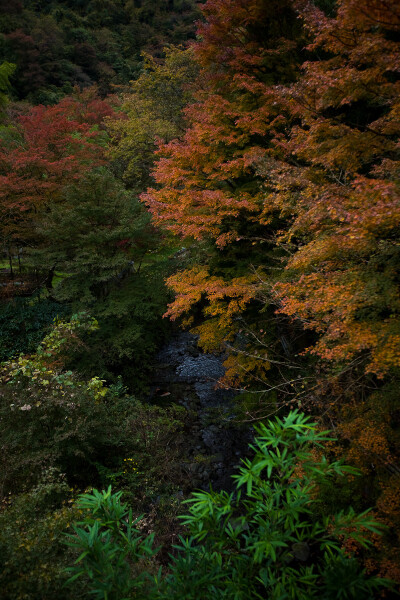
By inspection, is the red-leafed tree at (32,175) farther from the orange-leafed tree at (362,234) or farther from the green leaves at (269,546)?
the green leaves at (269,546)

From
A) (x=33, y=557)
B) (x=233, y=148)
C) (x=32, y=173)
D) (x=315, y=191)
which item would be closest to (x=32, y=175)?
(x=32, y=173)

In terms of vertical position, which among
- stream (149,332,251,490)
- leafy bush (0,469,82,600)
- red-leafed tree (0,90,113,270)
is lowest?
stream (149,332,251,490)

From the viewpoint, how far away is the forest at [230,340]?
261 cm

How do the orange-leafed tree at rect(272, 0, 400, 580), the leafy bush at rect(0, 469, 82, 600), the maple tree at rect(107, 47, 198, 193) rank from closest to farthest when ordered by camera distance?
1. the leafy bush at rect(0, 469, 82, 600)
2. the orange-leafed tree at rect(272, 0, 400, 580)
3. the maple tree at rect(107, 47, 198, 193)

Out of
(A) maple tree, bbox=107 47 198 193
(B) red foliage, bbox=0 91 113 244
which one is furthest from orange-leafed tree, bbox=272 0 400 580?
(A) maple tree, bbox=107 47 198 193

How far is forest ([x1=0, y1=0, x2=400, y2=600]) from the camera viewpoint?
2.61 m

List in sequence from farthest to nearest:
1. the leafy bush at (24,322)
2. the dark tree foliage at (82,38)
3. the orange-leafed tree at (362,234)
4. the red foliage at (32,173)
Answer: the dark tree foliage at (82,38)
the red foliage at (32,173)
the leafy bush at (24,322)
the orange-leafed tree at (362,234)

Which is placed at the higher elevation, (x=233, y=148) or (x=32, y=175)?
(x=233, y=148)

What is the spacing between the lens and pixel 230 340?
8570mm

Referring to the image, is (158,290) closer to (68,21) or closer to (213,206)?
(213,206)

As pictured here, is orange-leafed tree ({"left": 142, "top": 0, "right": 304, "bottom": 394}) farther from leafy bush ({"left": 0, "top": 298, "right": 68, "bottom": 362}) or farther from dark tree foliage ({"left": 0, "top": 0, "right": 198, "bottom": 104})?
dark tree foliage ({"left": 0, "top": 0, "right": 198, "bottom": 104})

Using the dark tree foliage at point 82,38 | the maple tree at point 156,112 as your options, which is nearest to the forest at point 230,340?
the maple tree at point 156,112

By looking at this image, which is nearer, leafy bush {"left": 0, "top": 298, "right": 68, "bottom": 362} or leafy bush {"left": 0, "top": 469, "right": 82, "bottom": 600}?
leafy bush {"left": 0, "top": 469, "right": 82, "bottom": 600}

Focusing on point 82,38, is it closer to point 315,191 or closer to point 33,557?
point 315,191
